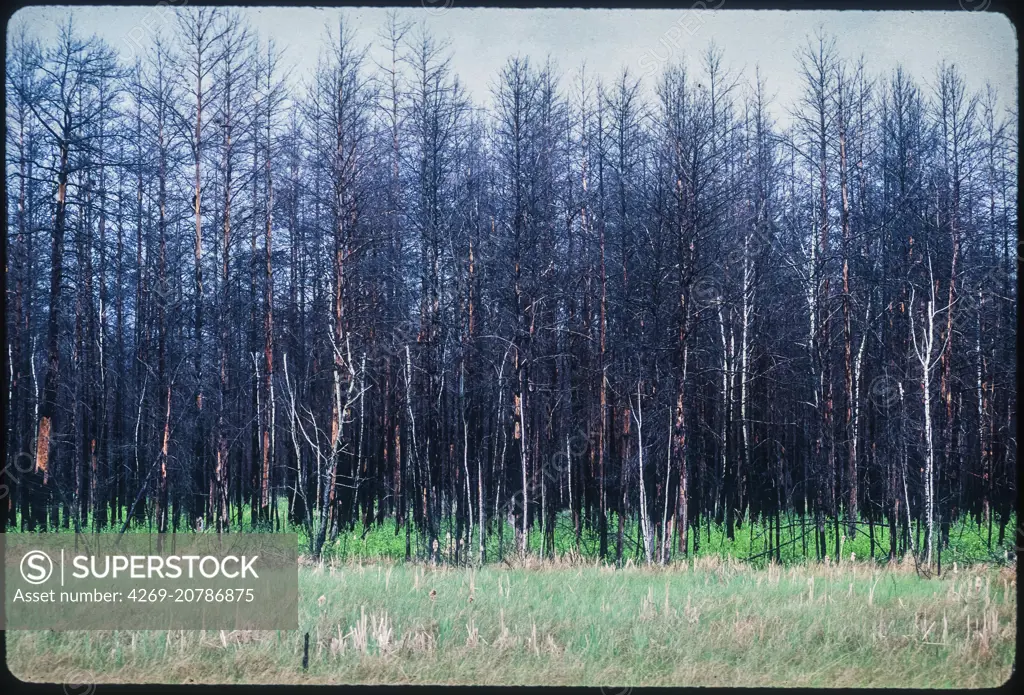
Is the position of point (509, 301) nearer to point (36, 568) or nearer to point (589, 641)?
point (589, 641)

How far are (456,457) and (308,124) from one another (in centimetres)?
325

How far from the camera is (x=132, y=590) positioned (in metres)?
4.91

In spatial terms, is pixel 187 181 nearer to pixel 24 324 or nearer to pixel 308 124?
pixel 308 124

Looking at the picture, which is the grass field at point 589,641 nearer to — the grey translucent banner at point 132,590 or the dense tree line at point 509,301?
the grey translucent banner at point 132,590

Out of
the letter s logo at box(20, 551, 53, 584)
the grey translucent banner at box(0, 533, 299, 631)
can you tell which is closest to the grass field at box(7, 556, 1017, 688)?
the grey translucent banner at box(0, 533, 299, 631)

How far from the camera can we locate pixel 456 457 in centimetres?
714

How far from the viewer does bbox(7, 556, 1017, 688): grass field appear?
4738mm

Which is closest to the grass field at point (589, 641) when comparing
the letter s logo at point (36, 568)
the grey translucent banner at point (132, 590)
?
the grey translucent banner at point (132, 590)

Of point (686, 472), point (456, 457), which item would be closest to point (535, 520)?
point (456, 457)

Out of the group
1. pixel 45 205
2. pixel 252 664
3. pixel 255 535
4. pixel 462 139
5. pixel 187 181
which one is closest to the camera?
pixel 252 664

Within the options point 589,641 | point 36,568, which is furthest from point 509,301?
point 36,568

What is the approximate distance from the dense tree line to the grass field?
103 centimetres

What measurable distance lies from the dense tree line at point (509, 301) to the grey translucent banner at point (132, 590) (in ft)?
2.58

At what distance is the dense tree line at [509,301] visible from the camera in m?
6.14
